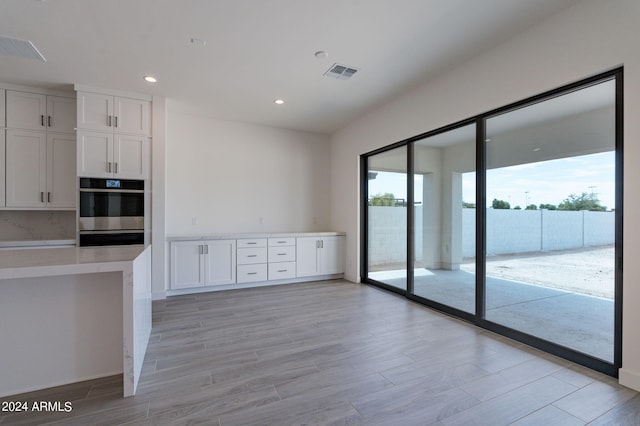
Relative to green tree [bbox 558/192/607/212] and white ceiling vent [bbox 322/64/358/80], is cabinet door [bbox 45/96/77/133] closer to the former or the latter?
white ceiling vent [bbox 322/64/358/80]

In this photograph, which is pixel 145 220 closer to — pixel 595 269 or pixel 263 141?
pixel 263 141

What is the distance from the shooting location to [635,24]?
2.01m

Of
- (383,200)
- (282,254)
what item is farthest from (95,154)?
(383,200)

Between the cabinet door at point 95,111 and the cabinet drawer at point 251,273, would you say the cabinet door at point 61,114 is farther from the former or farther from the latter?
the cabinet drawer at point 251,273

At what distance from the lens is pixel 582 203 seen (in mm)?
2479

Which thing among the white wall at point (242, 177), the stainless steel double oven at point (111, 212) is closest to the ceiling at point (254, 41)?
the white wall at point (242, 177)

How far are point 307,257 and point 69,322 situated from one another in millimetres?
3532

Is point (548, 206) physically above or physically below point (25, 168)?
below

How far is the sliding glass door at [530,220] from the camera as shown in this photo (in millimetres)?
2316

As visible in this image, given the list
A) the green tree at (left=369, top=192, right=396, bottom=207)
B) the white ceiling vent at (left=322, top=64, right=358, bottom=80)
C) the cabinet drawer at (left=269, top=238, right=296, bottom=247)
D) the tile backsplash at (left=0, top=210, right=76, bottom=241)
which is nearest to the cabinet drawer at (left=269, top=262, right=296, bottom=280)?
the cabinet drawer at (left=269, top=238, right=296, bottom=247)

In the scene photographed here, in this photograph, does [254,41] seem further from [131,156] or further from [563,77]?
[563,77]

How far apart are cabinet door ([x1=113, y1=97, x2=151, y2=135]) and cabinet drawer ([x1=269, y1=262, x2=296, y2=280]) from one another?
281 centimetres

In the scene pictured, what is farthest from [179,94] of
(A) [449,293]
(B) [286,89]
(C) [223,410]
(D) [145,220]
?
(A) [449,293]

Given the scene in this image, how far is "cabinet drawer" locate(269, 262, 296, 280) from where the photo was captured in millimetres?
4938
